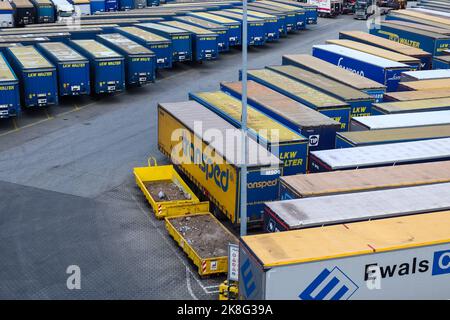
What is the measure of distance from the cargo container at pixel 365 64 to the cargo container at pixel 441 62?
569 centimetres

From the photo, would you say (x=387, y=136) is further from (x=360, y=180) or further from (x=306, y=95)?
(x=306, y=95)

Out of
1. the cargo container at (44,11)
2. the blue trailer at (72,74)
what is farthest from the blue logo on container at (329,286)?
the cargo container at (44,11)

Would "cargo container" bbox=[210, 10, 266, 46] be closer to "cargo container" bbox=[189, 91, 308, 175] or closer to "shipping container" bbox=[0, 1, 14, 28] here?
"shipping container" bbox=[0, 1, 14, 28]

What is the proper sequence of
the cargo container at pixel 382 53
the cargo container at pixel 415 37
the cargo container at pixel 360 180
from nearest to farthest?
1. the cargo container at pixel 360 180
2. the cargo container at pixel 382 53
3. the cargo container at pixel 415 37

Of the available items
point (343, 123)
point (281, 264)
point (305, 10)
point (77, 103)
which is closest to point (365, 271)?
point (281, 264)

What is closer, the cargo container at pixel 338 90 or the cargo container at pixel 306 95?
the cargo container at pixel 306 95

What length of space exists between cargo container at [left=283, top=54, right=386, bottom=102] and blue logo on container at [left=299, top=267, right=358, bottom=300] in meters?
20.2

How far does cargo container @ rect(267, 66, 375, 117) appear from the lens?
108 ft

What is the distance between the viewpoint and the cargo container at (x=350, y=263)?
1669cm

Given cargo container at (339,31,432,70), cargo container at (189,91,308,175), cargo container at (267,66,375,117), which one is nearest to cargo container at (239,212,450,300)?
cargo container at (189,91,308,175)

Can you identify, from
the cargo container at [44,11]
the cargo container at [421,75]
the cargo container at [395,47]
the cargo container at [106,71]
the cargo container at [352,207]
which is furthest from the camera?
the cargo container at [44,11]

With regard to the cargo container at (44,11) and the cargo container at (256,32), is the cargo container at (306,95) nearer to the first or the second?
the cargo container at (256,32)

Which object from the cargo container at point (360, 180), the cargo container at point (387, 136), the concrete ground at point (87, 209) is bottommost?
the concrete ground at point (87, 209)

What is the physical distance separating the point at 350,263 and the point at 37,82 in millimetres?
28476
